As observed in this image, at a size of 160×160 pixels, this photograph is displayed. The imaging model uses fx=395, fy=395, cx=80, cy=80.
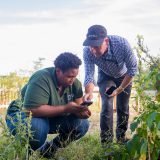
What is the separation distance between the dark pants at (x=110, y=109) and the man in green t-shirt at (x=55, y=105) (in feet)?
1.38

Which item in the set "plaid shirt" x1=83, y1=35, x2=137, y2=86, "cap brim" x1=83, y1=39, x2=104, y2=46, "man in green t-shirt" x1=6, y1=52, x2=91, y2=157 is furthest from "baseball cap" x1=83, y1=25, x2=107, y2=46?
"man in green t-shirt" x1=6, y1=52, x2=91, y2=157

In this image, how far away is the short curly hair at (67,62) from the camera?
334 centimetres

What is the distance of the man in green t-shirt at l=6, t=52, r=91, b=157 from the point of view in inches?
128

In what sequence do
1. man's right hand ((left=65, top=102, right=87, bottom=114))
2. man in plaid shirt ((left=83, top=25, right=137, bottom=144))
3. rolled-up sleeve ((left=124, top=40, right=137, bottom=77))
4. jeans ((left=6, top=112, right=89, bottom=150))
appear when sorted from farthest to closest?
rolled-up sleeve ((left=124, top=40, right=137, bottom=77)), man in plaid shirt ((left=83, top=25, right=137, bottom=144)), jeans ((left=6, top=112, right=89, bottom=150)), man's right hand ((left=65, top=102, right=87, bottom=114))

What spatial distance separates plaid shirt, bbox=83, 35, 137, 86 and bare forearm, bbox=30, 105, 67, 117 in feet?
2.76

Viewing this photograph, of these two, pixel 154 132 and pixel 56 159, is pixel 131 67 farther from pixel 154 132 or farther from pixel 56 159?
pixel 154 132

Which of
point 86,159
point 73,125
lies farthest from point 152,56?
point 73,125

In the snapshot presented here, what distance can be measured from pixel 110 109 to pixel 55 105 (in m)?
0.91

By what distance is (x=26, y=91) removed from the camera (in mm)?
3314

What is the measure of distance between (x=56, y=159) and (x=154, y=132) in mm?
1419

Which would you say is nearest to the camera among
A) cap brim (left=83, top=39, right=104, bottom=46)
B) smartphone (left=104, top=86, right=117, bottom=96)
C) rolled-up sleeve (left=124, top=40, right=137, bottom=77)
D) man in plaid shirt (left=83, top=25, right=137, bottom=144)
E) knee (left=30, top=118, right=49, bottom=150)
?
knee (left=30, top=118, right=49, bottom=150)

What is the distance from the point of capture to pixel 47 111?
3285mm

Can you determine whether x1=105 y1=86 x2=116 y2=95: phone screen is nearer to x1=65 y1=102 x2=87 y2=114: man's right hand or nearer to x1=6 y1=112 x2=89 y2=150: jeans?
x1=6 y1=112 x2=89 y2=150: jeans

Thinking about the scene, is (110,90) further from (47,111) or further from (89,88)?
(47,111)
